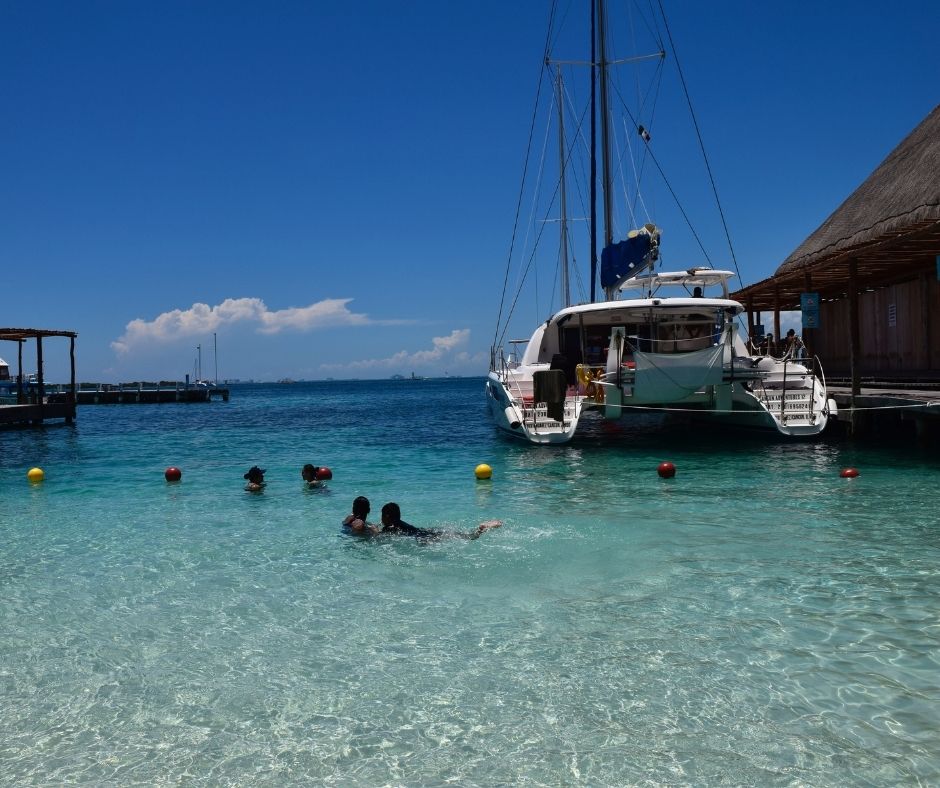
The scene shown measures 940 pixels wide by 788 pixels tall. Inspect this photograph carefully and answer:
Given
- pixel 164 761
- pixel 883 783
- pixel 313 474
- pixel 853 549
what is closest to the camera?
pixel 883 783

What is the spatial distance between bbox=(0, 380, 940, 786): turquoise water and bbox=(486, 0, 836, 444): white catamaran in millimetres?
4429

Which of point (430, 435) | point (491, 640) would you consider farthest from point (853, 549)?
point (430, 435)

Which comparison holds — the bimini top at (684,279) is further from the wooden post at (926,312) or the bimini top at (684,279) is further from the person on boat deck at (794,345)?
the wooden post at (926,312)

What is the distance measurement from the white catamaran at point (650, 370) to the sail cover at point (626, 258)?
0.03m

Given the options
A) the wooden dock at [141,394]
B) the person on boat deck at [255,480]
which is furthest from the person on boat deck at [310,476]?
the wooden dock at [141,394]

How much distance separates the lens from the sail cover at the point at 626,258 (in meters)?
20.0

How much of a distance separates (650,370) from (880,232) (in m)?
9.86

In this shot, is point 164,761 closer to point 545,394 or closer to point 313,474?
point 313,474

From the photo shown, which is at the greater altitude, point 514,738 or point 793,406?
point 793,406

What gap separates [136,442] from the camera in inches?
1149

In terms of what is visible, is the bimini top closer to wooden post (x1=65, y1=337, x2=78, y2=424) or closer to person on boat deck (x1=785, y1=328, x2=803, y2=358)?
person on boat deck (x1=785, y1=328, x2=803, y2=358)

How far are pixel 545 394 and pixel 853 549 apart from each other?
32.3 feet

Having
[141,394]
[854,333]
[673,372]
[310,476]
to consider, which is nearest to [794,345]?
[854,333]

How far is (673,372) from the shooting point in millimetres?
17141
